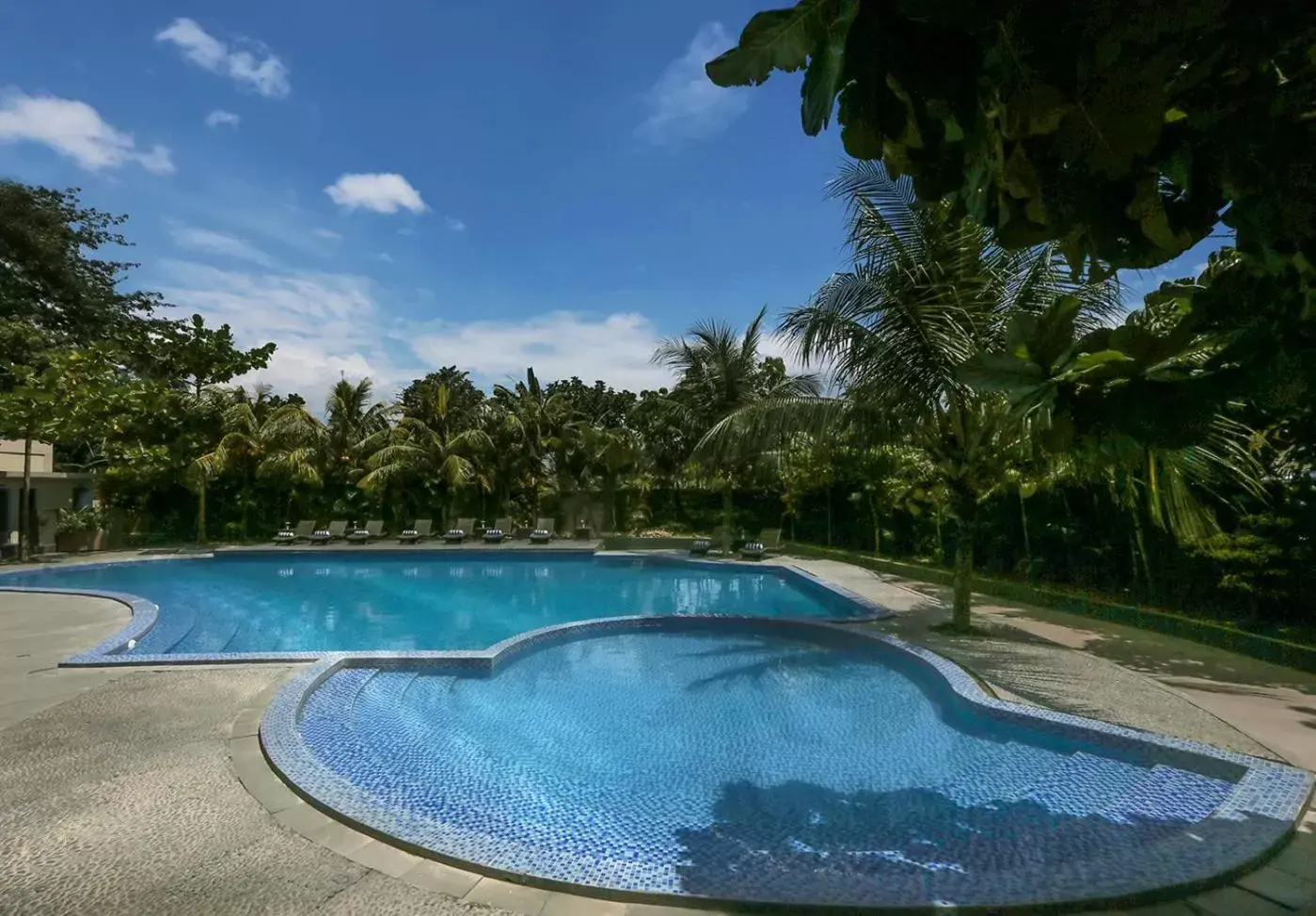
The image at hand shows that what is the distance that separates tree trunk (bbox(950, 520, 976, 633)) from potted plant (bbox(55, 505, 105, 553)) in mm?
23043

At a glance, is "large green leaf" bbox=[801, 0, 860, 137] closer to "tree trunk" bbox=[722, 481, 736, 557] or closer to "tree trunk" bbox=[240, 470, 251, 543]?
"tree trunk" bbox=[722, 481, 736, 557]

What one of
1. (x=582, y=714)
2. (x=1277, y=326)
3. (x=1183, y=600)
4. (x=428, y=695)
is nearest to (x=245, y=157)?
(x=428, y=695)

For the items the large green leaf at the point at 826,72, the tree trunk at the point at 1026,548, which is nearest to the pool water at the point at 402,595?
the tree trunk at the point at 1026,548

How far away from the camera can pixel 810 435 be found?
9289 mm

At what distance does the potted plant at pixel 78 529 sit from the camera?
19047 millimetres

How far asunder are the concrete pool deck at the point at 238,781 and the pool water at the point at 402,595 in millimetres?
2267

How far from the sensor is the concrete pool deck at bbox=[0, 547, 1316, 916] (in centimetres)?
304

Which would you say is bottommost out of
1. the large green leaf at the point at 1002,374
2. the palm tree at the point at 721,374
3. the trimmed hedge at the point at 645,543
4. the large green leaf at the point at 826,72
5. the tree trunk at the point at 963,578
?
the trimmed hedge at the point at 645,543

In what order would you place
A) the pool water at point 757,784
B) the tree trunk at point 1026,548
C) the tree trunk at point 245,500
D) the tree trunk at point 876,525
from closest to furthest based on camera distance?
the pool water at point 757,784, the tree trunk at point 1026,548, the tree trunk at point 876,525, the tree trunk at point 245,500

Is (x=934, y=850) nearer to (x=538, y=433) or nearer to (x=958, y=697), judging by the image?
(x=958, y=697)

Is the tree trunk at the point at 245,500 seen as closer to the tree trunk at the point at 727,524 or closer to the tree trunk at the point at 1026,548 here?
the tree trunk at the point at 727,524

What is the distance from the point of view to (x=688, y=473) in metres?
21.5

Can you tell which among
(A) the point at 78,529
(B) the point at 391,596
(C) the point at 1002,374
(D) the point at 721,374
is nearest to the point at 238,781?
(C) the point at 1002,374

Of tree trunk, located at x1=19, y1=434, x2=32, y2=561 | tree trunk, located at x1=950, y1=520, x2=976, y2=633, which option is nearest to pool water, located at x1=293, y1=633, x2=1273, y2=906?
tree trunk, located at x1=950, y1=520, x2=976, y2=633
